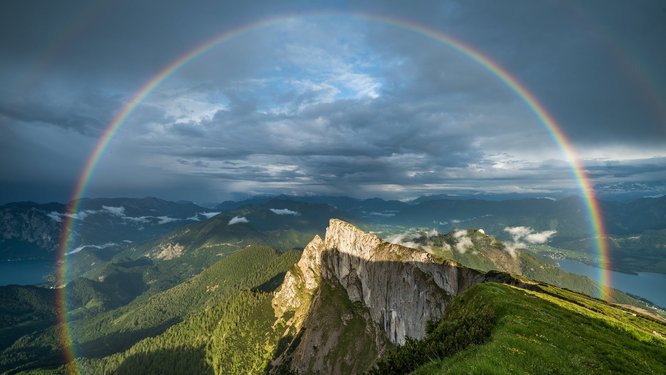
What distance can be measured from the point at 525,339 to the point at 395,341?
18447 centimetres

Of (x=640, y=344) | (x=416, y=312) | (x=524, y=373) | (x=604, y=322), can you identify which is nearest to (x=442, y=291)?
(x=416, y=312)

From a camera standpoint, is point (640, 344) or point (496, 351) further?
point (640, 344)

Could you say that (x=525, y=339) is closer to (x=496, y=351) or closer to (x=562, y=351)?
(x=562, y=351)

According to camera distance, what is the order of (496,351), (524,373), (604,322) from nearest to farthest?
(524,373), (496,351), (604,322)

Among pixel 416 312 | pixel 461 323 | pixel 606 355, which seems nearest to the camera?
pixel 606 355

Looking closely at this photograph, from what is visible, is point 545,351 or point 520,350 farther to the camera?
point 545,351

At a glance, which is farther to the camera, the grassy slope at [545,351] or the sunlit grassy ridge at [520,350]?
the sunlit grassy ridge at [520,350]

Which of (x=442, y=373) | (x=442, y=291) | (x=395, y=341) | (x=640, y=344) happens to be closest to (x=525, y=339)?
(x=442, y=373)

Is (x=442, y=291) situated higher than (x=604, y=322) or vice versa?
(x=604, y=322)

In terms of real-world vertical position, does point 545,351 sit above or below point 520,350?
below

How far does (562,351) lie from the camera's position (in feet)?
90.7

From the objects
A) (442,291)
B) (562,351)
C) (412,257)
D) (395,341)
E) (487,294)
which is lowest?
(395,341)

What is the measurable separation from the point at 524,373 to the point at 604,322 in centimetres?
4319

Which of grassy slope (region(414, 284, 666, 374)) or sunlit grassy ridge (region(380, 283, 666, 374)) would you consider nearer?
grassy slope (region(414, 284, 666, 374))
